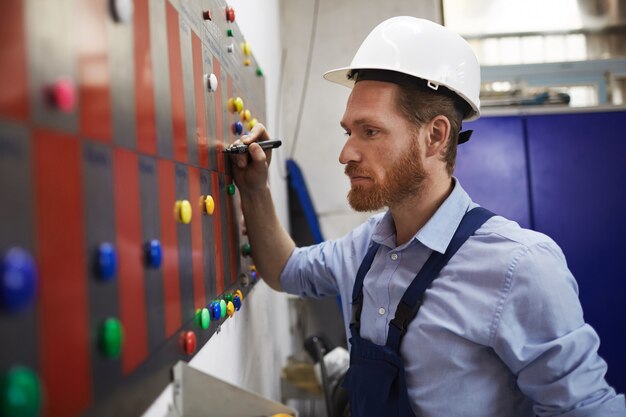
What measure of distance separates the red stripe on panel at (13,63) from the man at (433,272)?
2.00 ft

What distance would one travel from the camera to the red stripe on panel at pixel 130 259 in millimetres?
425

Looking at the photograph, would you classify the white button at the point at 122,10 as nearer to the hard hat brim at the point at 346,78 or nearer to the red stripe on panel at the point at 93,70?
the red stripe on panel at the point at 93,70

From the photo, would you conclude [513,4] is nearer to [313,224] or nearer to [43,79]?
[313,224]

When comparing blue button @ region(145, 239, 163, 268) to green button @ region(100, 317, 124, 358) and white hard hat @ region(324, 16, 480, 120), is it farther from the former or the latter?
white hard hat @ region(324, 16, 480, 120)

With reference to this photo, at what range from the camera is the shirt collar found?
0.94 m

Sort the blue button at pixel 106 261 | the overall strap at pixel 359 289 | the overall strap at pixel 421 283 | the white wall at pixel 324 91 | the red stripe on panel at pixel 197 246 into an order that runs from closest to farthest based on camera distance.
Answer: the blue button at pixel 106 261
the red stripe on panel at pixel 197 246
the overall strap at pixel 421 283
the overall strap at pixel 359 289
the white wall at pixel 324 91

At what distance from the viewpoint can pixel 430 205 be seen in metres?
1.04

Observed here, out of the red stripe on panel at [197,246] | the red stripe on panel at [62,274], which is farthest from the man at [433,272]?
the red stripe on panel at [62,274]

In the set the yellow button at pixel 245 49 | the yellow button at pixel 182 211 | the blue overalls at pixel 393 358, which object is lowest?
the blue overalls at pixel 393 358

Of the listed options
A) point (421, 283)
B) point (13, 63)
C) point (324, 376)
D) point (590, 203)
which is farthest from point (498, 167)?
point (13, 63)

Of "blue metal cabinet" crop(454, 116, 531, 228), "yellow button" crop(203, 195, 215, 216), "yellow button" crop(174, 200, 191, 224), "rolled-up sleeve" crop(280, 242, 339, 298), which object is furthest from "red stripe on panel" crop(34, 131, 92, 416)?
"blue metal cabinet" crop(454, 116, 531, 228)

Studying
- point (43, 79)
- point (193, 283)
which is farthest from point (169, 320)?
point (43, 79)

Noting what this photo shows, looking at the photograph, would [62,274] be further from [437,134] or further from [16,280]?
[437,134]

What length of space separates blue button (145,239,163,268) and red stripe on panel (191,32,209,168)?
24 cm
